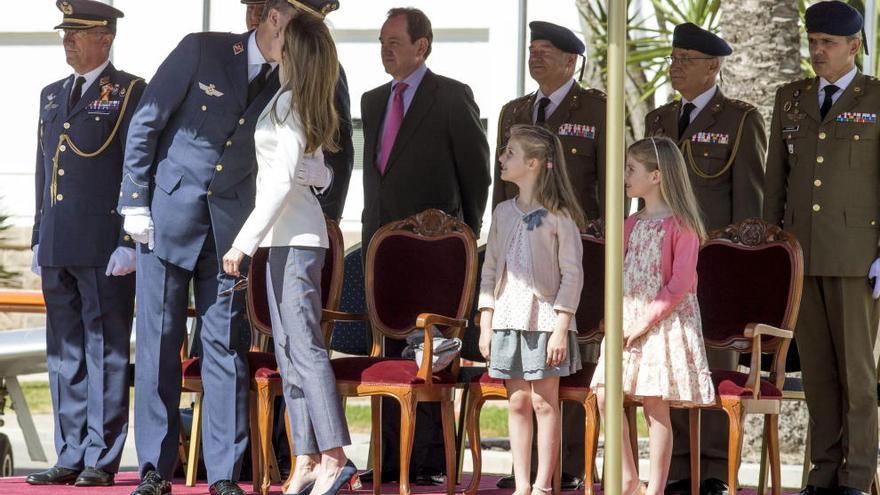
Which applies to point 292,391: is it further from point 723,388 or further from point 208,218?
point 723,388

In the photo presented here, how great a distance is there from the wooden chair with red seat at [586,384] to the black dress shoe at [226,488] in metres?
0.89

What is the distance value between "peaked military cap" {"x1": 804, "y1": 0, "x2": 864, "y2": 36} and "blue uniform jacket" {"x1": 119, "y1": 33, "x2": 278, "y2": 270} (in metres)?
2.10

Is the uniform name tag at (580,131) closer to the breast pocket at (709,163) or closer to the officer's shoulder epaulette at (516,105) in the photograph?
the officer's shoulder epaulette at (516,105)

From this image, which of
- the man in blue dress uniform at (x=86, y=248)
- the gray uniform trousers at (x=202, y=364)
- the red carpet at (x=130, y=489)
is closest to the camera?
the gray uniform trousers at (x=202, y=364)

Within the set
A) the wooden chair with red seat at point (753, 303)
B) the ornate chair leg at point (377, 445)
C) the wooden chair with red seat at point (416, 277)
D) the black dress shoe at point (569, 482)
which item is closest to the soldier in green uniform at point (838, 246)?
the wooden chair with red seat at point (753, 303)

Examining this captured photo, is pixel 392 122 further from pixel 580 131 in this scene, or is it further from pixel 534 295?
pixel 534 295

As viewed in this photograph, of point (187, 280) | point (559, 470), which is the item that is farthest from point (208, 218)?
point (559, 470)

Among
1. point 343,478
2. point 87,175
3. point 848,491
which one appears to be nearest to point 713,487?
point 848,491

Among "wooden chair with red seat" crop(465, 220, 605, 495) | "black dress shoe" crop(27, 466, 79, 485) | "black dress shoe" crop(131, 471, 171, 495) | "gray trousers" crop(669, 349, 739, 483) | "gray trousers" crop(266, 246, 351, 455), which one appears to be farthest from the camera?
"gray trousers" crop(669, 349, 739, 483)

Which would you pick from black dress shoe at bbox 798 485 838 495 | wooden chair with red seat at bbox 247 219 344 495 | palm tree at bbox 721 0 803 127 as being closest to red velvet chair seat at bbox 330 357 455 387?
wooden chair with red seat at bbox 247 219 344 495

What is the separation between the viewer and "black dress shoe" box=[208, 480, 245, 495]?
599 centimetres

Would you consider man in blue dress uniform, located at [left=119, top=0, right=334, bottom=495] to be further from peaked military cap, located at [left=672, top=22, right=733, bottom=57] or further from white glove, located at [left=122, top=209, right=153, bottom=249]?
peaked military cap, located at [left=672, top=22, right=733, bottom=57]

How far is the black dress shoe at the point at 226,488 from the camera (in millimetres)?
5992

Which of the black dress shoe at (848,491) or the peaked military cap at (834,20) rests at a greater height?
the peaked military cap at (834,20)
